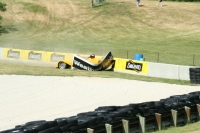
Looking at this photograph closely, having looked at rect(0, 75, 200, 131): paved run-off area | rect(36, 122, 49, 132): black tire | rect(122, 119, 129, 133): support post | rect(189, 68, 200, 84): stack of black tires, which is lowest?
rect(122, 119, 129, 133): support post

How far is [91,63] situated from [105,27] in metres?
24.1

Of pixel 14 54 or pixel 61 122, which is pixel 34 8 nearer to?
pixel 14 54

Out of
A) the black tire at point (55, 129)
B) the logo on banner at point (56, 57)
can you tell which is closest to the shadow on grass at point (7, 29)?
the logo on banner at point (56, 57)

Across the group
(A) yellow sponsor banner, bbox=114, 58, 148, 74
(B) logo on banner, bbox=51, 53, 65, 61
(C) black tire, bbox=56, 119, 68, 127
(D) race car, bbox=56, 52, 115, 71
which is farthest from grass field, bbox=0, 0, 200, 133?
(C) black tire, bbox=56, 119, 68, 127

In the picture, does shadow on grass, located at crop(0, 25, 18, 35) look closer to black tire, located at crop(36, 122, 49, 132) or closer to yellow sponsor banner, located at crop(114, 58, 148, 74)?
yellow sponsor banner, located at crop(114, 58, 148, 74)

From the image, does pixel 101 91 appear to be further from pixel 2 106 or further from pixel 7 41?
pixel 7 41

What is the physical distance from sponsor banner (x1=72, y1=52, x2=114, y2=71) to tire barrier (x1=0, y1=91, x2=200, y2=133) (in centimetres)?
1690

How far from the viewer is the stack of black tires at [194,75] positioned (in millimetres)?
30828

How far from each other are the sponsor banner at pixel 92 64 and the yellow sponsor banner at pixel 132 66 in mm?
569

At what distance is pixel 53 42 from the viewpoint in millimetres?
55219

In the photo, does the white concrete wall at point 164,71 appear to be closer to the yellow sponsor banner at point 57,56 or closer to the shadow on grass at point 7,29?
the yellow sponsor banner at point 57,56

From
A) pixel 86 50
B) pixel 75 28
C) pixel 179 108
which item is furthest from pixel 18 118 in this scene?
pixel 75 28

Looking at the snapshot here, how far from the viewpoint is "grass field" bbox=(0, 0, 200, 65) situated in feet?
168

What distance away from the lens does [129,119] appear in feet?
54.2
